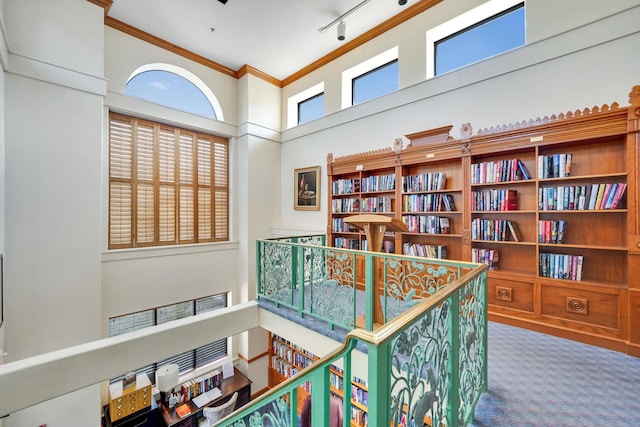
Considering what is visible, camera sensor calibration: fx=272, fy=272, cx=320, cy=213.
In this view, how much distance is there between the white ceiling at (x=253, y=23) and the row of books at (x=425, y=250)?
3503 mm

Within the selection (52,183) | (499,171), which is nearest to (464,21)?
(499,171)

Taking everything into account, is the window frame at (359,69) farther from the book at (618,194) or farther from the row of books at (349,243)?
the book at (618,194)

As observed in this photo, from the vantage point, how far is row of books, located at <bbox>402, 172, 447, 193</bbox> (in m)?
3.55

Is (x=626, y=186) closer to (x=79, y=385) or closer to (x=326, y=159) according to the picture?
(x=326, y=159)

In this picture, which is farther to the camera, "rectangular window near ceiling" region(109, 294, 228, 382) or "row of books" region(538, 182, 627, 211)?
"rectangular window near ceiling" region(109, 294, 228, 382)

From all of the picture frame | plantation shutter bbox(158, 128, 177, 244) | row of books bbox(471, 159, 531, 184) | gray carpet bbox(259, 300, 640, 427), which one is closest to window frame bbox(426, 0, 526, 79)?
row of books bbox(471, 159, 531, 184)

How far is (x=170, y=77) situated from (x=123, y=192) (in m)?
2.39

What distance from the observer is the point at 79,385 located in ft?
8.71

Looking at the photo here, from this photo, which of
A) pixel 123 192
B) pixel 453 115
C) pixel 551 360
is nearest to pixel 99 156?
pixel 123 192

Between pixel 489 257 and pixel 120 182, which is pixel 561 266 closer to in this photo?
pixel 489 257

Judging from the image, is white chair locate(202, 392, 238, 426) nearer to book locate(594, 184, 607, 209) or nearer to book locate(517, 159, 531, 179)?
book locate(517, 159, 531, 179)

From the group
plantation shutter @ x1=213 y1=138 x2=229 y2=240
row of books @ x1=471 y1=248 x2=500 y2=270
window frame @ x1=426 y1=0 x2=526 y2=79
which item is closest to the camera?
row of books @ x1=471 y1=248 x2=500 y2=270

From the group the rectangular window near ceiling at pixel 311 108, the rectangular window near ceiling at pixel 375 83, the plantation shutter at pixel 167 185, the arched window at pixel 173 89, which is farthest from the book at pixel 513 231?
the arched window at pixel 173 89

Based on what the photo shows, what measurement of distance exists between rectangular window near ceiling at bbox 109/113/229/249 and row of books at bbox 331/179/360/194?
261 centimetres
